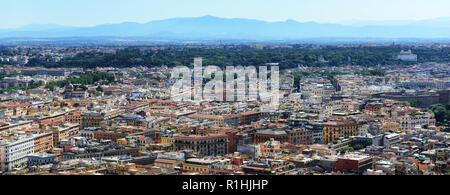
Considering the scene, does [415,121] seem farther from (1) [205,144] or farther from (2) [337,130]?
(1) [205,144]

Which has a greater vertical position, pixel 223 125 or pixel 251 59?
pixel 251 59

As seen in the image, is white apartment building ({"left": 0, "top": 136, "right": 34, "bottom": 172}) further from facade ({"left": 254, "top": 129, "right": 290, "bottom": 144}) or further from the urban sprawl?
facade ({"left": 254, "top": 129, "right": 290, "bottom": 144})

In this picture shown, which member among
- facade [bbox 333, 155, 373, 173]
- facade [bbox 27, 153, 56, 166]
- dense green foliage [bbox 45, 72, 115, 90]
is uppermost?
facade [bbox 333, 155, 373, 173]

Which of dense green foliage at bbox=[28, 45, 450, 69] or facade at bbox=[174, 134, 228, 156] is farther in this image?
dense green foliage at bbox=[28, 45, 450, 69]

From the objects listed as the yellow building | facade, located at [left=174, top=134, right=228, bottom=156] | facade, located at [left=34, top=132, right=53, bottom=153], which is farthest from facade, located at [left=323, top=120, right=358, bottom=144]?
facade, located at [left=34, top=132, right=53, bottom=153]

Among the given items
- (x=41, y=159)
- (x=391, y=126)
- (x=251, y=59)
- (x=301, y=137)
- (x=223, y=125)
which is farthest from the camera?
(x=251, y=59)

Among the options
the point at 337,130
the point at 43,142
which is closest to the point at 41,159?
the point at 43,142

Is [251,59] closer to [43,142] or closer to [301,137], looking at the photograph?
[301,137]

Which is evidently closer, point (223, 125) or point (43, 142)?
point (43, 142)

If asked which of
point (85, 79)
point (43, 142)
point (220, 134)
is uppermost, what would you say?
point (220, 134)

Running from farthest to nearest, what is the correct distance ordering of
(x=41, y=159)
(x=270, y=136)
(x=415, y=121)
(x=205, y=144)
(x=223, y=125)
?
(x=415, y=121) → (x=223, y=125) → (x=270, y=136) → (x=205, y=144) → (x=41, y=159)

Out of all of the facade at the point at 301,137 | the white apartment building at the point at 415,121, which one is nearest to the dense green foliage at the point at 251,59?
the white apartment building at the point at 415,121
